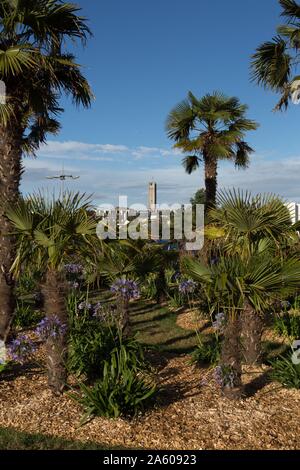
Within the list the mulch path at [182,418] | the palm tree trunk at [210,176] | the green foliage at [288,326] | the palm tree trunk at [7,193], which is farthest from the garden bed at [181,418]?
the palm tree trunk at [210,176]

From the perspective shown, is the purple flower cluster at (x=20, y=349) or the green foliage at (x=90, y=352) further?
the purple flower cluster at (x=20, y=349)

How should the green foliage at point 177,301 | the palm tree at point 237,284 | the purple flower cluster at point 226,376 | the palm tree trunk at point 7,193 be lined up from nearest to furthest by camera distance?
the palm tree at point 237,284 → the purple flower cluster at point 226,376 → the palm tree trunk at point 7,193 → the green foliage at point 177,301

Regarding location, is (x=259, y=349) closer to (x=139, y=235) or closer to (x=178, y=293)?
(x=139, y=235)

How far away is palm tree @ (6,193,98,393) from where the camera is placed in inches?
224

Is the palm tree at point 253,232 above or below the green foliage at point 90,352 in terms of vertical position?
above

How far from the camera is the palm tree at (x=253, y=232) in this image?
20.7 feet

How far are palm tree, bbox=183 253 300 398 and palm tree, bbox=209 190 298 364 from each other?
516 mm

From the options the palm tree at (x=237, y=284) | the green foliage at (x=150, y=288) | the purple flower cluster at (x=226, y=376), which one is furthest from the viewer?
the green foliage at (x=150, y=288)

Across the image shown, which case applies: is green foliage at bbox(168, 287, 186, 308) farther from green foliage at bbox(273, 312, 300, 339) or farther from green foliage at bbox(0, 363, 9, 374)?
green foliage at bbox(0, 363, 9, 374)

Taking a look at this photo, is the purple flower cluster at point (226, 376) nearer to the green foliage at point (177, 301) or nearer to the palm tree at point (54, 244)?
the palm tree at point (54, 244)

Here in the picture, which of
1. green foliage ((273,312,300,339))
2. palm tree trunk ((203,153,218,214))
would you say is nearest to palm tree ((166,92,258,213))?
palm tree trunk ((203,153,218,214))

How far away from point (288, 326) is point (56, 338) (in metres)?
5.32

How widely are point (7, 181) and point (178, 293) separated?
22.5 feet

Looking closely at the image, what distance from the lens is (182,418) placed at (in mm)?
5230
